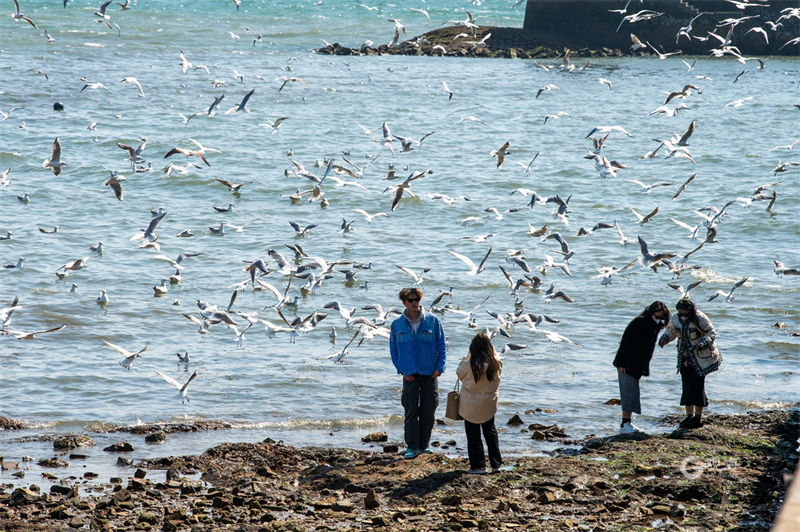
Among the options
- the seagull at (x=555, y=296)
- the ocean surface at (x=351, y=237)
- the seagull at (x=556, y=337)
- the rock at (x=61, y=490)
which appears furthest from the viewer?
the seagull at (x=555, y=296)

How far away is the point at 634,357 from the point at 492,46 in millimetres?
45363

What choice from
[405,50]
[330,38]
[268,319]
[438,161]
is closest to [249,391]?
[268,319]

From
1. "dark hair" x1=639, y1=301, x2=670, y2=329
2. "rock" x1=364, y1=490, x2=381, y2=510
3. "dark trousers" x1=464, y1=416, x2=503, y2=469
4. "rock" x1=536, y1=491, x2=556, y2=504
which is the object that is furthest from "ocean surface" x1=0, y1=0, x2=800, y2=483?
"rock" x1=364, y1=490, x2=381, y2=510

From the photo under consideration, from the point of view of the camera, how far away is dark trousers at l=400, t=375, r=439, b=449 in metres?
7.09

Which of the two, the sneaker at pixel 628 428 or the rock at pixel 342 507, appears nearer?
the rock at pixel 342 507

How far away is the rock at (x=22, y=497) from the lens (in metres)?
5.76

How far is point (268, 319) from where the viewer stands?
1219cm

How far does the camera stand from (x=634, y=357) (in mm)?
7883

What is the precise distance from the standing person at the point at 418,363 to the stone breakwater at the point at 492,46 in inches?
1634

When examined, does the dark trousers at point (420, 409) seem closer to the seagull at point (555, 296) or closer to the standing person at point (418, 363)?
the standing person at point (418, 363)

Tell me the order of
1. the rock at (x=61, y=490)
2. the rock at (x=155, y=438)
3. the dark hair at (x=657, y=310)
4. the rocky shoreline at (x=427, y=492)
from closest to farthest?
the rocky shoreline at (x=427, y=492) < the rock at (x=61, y=490) < the rock at (x=155, y=438) < the dark hair at (x=657, y=310)

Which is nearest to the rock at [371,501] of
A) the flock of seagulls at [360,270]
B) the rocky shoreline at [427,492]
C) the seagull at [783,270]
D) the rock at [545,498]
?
the rocky shoreline at [427,492]

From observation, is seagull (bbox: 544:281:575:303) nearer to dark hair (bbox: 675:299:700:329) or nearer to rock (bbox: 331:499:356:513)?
dark hair (bbox: 675:299:700:329)

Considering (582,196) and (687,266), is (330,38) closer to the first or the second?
(582,196)
